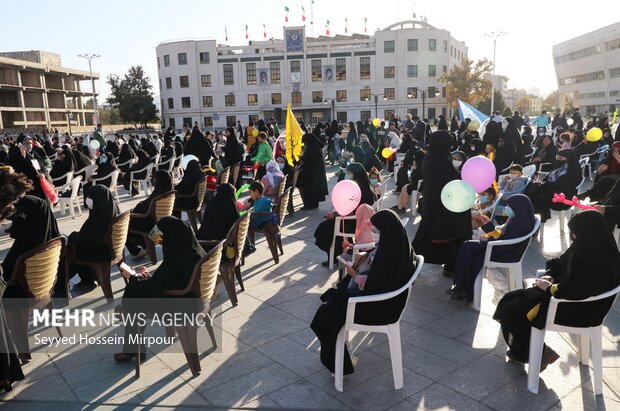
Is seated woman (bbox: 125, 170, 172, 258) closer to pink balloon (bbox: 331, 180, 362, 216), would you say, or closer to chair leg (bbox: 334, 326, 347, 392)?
pink balloon (bbox: 331, 180, 362, 216)

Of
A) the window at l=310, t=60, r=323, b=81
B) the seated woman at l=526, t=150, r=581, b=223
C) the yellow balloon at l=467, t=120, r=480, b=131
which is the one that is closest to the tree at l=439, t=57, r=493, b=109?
the window at l=310, t=60, r=323, b=81

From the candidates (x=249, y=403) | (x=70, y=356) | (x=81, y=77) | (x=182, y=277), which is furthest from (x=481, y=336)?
(x=81, y=77)

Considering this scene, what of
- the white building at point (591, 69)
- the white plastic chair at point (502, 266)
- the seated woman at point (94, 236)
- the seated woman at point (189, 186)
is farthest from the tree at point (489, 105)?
the seated woman at point (94, 236)

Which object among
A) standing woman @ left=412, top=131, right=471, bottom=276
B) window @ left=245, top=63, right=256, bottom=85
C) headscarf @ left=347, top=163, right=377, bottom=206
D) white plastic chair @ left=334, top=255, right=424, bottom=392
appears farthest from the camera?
window @ left=245, top=63, right=256, bottom=85

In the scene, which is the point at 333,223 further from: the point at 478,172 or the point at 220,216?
the point at 478,172

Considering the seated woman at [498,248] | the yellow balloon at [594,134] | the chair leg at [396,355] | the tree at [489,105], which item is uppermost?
the tree at [489,105]

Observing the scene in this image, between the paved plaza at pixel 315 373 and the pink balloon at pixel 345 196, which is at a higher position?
the pink balloon at pixel 345 196

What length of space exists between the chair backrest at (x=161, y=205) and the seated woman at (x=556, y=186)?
511cm

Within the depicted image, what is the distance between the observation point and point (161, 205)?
21.1 ft

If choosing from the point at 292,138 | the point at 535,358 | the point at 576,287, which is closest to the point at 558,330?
the point at 535,358

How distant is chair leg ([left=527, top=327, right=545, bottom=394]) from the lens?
3246 millimetres

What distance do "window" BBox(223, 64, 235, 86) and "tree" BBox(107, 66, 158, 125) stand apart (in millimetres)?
8300

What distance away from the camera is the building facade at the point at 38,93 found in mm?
45812

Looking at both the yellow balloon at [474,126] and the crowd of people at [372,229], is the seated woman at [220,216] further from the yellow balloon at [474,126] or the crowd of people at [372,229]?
the yellow balloon at [474,126]
